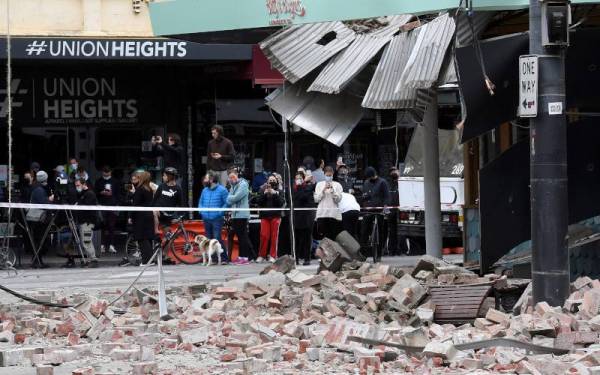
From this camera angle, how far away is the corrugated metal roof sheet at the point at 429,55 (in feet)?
48.4

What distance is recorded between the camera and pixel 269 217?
23.1 meters

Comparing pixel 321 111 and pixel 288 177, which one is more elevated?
pixel 321 111

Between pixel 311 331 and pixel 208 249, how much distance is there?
11.3 metres

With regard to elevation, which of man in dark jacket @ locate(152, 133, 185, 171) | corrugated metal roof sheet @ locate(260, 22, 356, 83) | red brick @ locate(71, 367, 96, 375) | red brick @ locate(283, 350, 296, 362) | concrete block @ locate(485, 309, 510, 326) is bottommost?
red brick @ locate(283, 350, 296, 362)

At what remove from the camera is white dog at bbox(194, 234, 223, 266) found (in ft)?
73.4

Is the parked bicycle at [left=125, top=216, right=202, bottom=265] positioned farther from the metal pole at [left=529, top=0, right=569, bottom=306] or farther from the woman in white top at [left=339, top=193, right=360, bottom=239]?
the metal pole at [left=529, top=0, right=569, bottom=306]

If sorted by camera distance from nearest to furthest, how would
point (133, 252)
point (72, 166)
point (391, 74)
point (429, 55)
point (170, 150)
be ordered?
point (429, 55) → point (391, 74) → point (133, 252) → point (170, 150) → point (72, 166)

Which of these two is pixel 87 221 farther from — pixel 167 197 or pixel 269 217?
pixel 269 217

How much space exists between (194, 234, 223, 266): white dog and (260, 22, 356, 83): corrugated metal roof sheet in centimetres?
615

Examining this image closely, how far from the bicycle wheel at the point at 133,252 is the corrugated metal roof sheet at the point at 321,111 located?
663 cm

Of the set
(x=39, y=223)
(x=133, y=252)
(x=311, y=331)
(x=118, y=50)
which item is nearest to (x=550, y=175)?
(x=311, y=331)

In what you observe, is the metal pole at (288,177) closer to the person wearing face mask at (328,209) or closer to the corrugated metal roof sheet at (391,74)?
the person wearing face mask at (328,209)

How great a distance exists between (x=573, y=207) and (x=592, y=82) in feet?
4.62

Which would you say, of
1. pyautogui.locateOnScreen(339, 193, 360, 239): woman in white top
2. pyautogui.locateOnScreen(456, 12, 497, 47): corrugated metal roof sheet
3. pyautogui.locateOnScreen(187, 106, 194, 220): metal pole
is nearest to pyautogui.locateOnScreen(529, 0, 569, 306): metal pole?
pyautogui.locateOnScreen(456, 12, 497, 47): corrugated metal roof sheet
